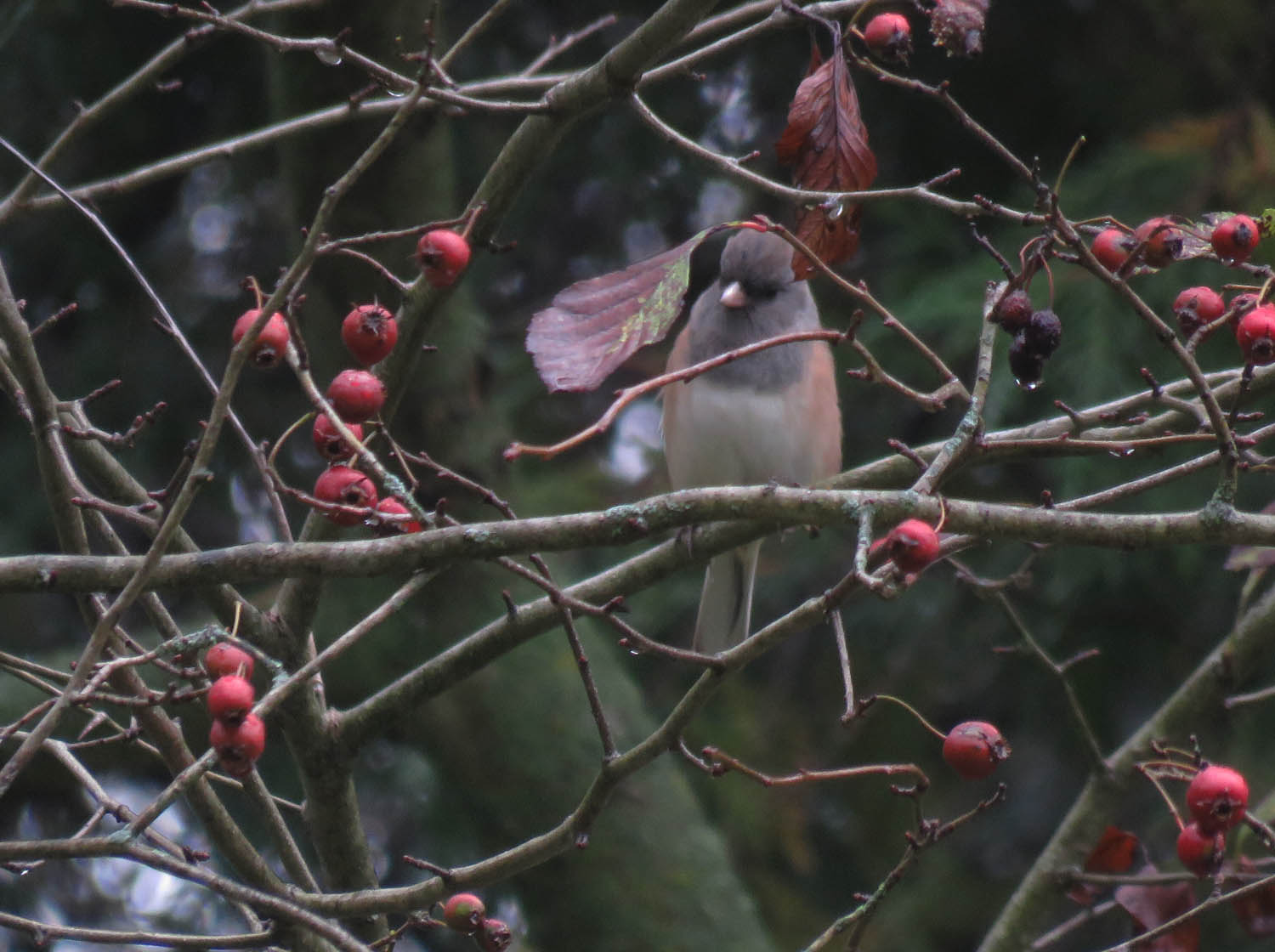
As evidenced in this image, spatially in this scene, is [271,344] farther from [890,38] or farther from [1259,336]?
[1259,336]

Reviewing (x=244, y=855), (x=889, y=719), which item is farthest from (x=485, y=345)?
(x=244, y=855)

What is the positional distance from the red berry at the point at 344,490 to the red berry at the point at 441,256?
0.67 ft

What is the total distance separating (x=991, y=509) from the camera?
129 centimetres

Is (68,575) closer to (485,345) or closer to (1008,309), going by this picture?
(1008,309)

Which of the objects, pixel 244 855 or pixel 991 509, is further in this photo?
pixel 244 855

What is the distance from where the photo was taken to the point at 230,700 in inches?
46.8

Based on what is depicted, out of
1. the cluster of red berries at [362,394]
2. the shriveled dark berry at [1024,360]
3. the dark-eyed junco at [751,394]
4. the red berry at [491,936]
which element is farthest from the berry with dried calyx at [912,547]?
the dark-eyed junco at [751,394]

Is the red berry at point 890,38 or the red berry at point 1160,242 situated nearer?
the red berry at point 1160,242

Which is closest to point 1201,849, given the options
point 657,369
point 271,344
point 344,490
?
point 344,490

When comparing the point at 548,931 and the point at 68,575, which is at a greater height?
the point at 68,575

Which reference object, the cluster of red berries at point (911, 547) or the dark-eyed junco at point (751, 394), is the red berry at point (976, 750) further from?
the dark-eyed junco at point (751, 394)

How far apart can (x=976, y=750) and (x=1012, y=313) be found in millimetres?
411

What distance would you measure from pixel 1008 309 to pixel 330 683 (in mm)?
2421

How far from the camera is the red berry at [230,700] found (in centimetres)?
119
